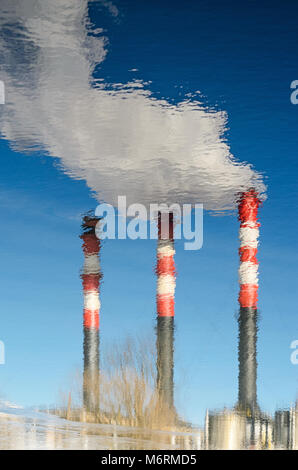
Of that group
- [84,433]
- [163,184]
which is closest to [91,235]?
[163,184]

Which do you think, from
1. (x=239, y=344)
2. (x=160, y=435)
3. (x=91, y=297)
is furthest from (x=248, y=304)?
(x=160, y=435)

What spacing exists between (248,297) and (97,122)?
5.74m

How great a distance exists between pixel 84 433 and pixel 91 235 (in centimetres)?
872

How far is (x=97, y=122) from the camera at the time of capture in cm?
1435

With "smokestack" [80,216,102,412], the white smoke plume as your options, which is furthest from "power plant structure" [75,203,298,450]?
the white smoke plume

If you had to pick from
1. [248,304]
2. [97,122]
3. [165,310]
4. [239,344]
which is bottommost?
[239,344]

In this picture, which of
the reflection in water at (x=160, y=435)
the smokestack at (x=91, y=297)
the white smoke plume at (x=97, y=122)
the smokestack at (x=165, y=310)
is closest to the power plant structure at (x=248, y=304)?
the white smoke plume at (x=97, y=122)

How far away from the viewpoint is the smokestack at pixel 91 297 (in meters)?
19.2

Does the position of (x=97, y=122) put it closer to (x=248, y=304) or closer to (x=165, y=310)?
(x=248, y=304)

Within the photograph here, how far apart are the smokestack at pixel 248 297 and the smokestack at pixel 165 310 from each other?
2245 mm
